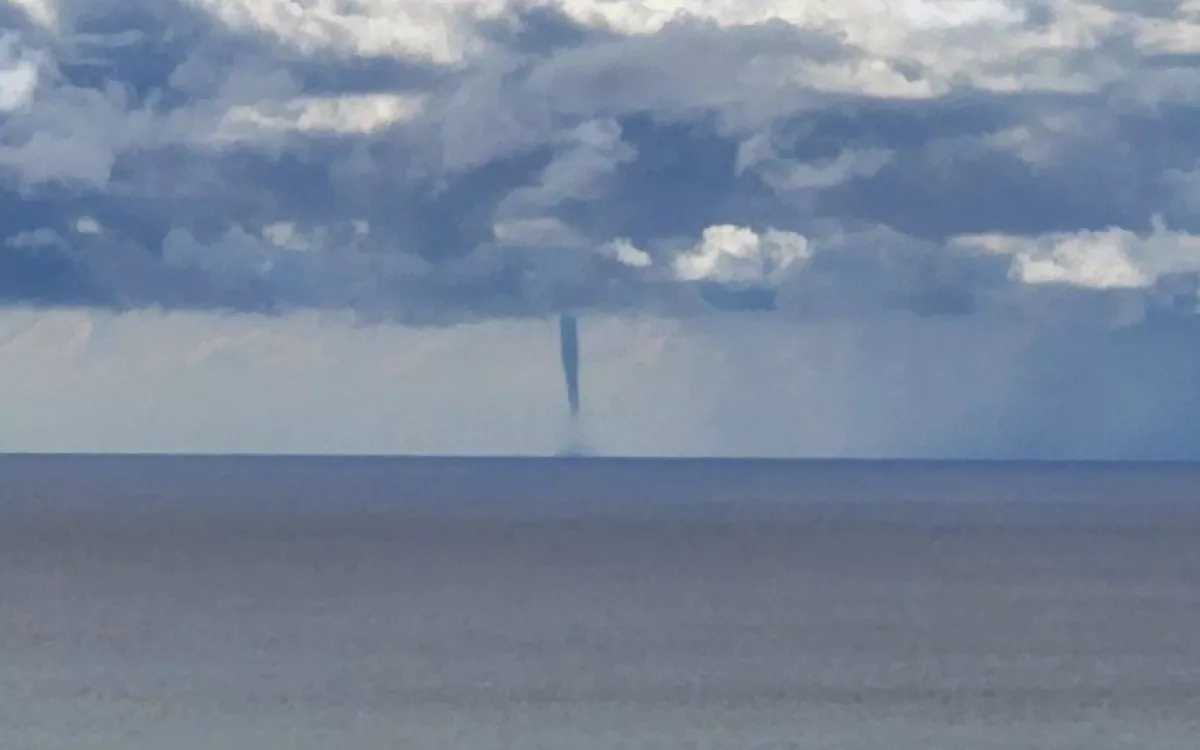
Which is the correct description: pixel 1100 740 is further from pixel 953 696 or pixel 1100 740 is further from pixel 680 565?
pixel 680 565

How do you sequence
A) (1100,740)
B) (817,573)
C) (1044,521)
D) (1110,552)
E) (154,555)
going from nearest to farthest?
(1100,740), (817,573), (154,555), (1110,552), (1044,521)

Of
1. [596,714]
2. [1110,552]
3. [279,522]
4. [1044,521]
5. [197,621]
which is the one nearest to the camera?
[596,714]

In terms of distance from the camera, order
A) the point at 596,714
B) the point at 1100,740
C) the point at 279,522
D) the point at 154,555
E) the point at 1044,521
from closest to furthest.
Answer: the point at 1100,740, the point at 596,714, the point at 154,555, the point at 279,522, the point at 1044,521

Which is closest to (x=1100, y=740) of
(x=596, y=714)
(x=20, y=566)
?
(x=596, y=714)

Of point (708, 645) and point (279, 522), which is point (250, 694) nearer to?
point (708, 645)

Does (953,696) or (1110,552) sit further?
(1110,552)

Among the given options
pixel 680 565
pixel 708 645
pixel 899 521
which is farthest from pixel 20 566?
pixel 899 521
